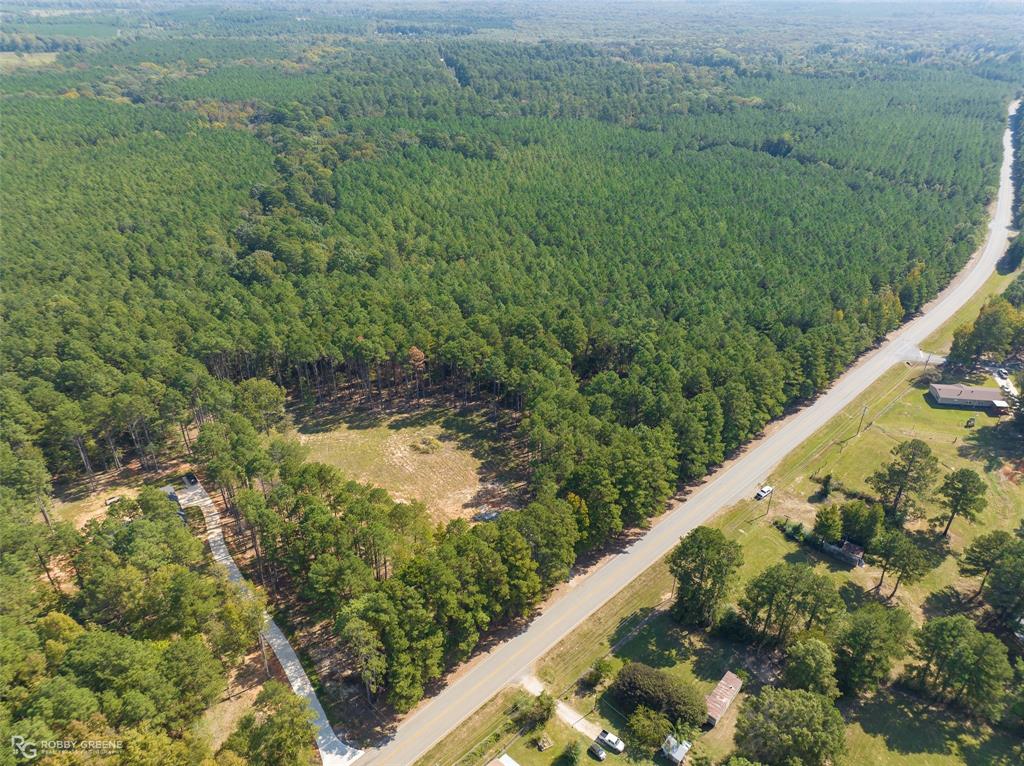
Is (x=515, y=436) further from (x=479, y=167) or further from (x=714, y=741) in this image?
(x=479, y=167)

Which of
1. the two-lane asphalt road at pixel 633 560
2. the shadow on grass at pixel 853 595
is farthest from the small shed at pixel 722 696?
the shadow on grass at pixel 853 595

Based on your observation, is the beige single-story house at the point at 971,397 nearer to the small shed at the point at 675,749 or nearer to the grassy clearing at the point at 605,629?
the grassy clearing at the point at 605,629

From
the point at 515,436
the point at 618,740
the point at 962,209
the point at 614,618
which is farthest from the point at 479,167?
the point at 618,740

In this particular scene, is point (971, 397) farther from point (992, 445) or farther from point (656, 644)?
point (656, 644)

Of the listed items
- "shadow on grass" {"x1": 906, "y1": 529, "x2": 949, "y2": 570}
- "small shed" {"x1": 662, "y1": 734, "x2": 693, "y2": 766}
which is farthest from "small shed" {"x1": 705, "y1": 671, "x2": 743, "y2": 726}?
"shadow on grass" {"x1": 906, "y1": 529, "x2": 949, "y2": 570}

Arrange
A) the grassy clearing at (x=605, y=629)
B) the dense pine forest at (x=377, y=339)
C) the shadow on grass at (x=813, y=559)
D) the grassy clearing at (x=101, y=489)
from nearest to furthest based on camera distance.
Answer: the dense pine forest at (x=377, y=339), the grassy clearing at (x=605, y=629), the shadow on grass at (x=813, y=559), the grassy clearing at (x=101, y=489)
